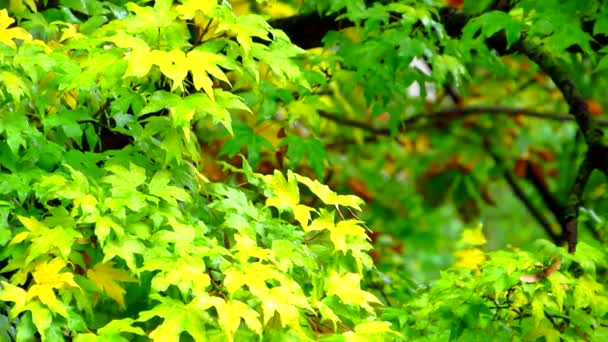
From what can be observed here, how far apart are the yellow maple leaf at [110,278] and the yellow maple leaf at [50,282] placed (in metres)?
0.11

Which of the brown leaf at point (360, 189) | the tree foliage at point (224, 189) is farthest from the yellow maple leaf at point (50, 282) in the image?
the brown leaf at point (360, 189)

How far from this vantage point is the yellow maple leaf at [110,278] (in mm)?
2859

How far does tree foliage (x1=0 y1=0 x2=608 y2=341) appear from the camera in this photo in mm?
2725

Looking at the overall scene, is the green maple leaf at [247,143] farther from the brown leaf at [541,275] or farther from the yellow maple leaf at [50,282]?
the yellow maple leaf at [50,282]

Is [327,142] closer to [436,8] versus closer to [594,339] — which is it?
[436,8]

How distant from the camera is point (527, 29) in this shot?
12.5ft

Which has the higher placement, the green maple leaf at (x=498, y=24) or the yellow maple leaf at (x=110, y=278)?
the green maple leaf at (x=498, y=24)

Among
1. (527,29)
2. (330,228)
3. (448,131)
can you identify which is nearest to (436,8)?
(527,29)

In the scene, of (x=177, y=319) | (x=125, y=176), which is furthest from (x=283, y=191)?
(x=177, y=319)

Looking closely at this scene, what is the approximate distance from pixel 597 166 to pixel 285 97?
3.70 feet

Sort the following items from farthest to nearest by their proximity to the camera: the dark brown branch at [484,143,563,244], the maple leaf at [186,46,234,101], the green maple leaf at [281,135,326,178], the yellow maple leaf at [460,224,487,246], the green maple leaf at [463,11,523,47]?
the dark brown branch at [484,143,563,244] → the green maple leaf at [281,135,326,178] → the yellow maple leaf at [460,224,487,246] → the green maple leaf at [463,11,523,47] → the maple leaf at [186,46,234,101]

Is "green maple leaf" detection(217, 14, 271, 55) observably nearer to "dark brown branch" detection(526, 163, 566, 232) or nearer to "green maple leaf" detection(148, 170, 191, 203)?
"green maple leaf" detection(148, 170, 191, 203)

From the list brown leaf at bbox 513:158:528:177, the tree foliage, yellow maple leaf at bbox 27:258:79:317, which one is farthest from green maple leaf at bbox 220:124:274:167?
brown leaf at bbox 513:158:528:177

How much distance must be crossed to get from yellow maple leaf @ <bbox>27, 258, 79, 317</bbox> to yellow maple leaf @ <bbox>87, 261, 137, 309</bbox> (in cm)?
11
